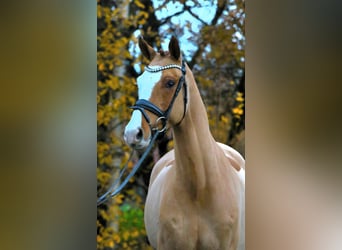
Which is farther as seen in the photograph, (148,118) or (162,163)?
(162,163)

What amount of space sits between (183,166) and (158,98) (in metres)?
0.35

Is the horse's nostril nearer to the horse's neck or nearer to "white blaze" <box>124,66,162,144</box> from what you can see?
"white blaze" <box>124,66,162,144</box>

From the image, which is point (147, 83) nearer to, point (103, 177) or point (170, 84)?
point (170, 84)

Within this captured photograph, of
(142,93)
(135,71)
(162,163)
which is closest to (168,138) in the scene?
(162,163)

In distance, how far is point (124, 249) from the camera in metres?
2.47

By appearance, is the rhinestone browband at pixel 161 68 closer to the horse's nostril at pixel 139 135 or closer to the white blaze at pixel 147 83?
the white blaze at pixel 147 83

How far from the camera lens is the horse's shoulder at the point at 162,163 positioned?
238 centimetres

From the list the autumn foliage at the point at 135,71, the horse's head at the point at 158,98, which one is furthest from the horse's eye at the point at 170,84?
the autumn foliage at the point at 135,71

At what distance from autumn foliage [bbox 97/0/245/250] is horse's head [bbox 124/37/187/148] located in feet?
0.50

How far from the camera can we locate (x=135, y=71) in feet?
7.95

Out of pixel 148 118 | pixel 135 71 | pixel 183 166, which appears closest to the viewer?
pixel 148 118

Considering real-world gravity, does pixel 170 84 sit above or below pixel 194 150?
above
